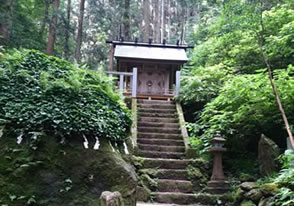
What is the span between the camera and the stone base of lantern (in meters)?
6.28

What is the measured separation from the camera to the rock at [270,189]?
178 inches

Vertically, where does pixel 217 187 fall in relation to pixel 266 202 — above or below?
below

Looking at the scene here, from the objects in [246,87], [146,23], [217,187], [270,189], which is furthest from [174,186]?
[146,23]

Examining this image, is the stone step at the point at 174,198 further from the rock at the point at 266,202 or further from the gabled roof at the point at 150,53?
the gabled roof at the point at 150,53

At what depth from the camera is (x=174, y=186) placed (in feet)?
20.8

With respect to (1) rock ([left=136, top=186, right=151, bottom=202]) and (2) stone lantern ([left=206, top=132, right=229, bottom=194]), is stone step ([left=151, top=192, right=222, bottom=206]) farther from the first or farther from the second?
(2) stone lantern ([left=206, top=132, right=229, bottom=194])

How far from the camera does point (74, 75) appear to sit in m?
4.49

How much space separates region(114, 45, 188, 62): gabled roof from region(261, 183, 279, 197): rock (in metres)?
9.81

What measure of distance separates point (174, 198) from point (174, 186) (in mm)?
468

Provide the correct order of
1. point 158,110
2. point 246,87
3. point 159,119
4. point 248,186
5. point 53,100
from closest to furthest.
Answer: point 53,100 → point 248,186 → point 246,87 → point 159,119 → point 158,110

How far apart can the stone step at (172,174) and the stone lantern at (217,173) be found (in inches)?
25.8

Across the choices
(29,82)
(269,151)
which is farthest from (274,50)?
(29,82)

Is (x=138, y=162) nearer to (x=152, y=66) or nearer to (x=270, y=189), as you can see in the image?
(x=270, y=189)

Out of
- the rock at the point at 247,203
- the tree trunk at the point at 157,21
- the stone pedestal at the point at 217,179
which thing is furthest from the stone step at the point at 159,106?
the tree trunk at the point at 157,21
